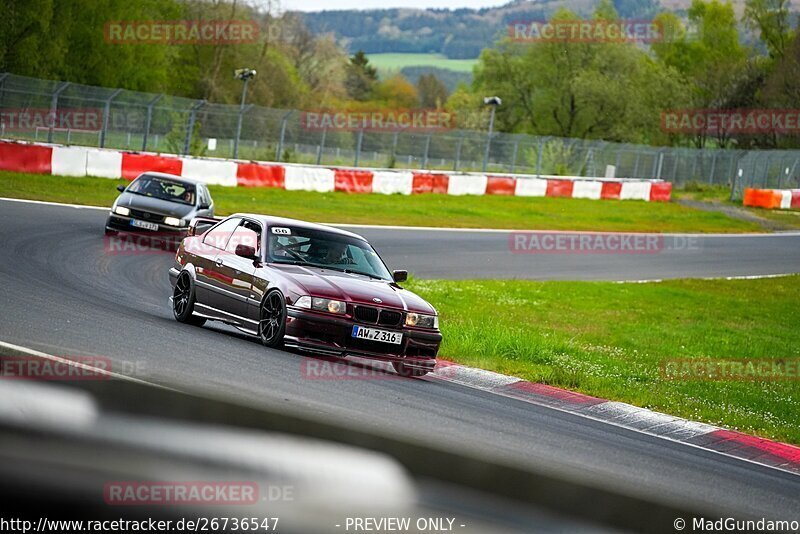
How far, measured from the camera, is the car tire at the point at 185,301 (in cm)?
1169

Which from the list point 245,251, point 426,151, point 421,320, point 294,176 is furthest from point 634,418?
point 426,151

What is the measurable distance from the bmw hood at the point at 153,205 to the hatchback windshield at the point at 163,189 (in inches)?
8.8

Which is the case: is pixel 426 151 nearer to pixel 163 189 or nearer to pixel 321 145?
pixel 321 145

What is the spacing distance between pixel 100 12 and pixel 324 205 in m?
29.9

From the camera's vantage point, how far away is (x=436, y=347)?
10586mm

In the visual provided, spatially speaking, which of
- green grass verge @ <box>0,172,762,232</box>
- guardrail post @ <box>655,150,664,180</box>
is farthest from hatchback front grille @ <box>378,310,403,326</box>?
guardrail post @ <box>655,150,664,180</box>

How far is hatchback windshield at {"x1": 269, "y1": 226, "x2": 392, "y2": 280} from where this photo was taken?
1116 centimetres

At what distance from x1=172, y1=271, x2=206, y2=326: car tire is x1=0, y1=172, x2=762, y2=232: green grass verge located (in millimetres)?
13478

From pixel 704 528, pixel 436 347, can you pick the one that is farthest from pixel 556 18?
pixel 704 528

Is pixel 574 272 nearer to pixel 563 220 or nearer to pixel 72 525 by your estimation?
pixel 563 220

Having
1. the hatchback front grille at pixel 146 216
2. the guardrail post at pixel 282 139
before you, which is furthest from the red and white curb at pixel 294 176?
the hatchback front grille at pixel 146 216

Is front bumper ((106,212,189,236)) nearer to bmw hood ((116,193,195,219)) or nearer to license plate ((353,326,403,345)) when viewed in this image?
bmw hood ((116,193,195,219))

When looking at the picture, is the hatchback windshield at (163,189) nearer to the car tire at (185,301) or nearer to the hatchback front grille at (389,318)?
the car tire at (185,301)

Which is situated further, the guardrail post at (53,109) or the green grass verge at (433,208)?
the guardrail post at (53,109)
